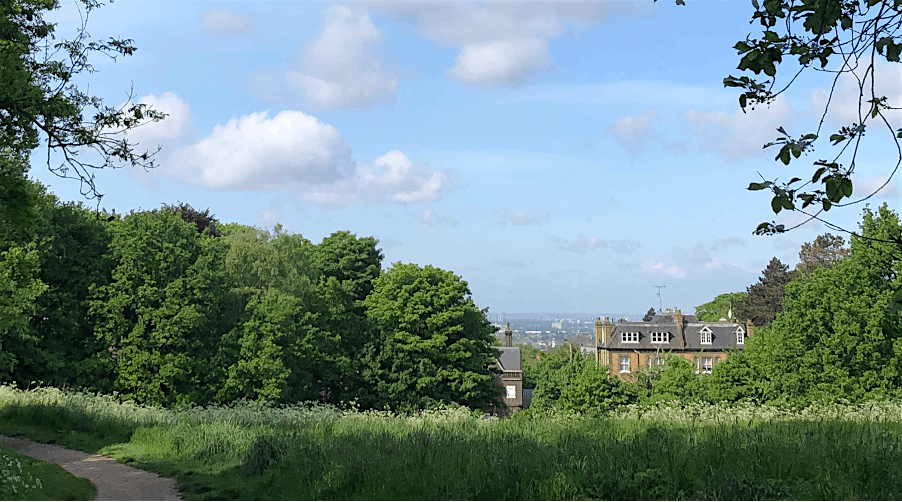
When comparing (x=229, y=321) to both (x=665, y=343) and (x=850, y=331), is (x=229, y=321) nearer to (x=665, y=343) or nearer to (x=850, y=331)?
(x=850, y=331)

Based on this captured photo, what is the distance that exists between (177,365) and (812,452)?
32.5 meters

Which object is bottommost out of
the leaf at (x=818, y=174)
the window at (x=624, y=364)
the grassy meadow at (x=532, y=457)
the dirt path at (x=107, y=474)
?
the dirt path at (x=107, y=474)

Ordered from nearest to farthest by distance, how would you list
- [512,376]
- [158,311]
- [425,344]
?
[158,311]
[425,344]
[512,376]

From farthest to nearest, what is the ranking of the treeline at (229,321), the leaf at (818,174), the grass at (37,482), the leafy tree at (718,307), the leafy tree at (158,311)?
the leafy tree at (718,307)
the leafy tree at (158,311)
the treeline at (229,321)
the grass at (37,482)
the leaf at (818,174)

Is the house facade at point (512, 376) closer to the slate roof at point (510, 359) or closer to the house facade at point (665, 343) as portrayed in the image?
the slate roof at point (510, 359)

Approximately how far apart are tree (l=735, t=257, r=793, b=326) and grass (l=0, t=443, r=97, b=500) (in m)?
82.6

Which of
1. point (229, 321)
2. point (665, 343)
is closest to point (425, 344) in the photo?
point (229, 321)

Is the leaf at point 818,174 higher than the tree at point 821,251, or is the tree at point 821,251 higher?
the tree at point 821,251

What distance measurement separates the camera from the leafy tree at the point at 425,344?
4783cm

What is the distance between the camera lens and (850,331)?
3547 centimetres

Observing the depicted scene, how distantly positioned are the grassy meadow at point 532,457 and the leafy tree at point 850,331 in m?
19.6

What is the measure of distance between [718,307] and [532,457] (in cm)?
11417

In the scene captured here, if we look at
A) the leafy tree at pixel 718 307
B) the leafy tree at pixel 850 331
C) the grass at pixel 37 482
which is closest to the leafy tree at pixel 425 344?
the leafy tree at pixel 850 331

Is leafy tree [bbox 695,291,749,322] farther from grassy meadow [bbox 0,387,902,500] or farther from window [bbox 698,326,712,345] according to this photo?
grassy meadow [bbox 0,387,902,500]
